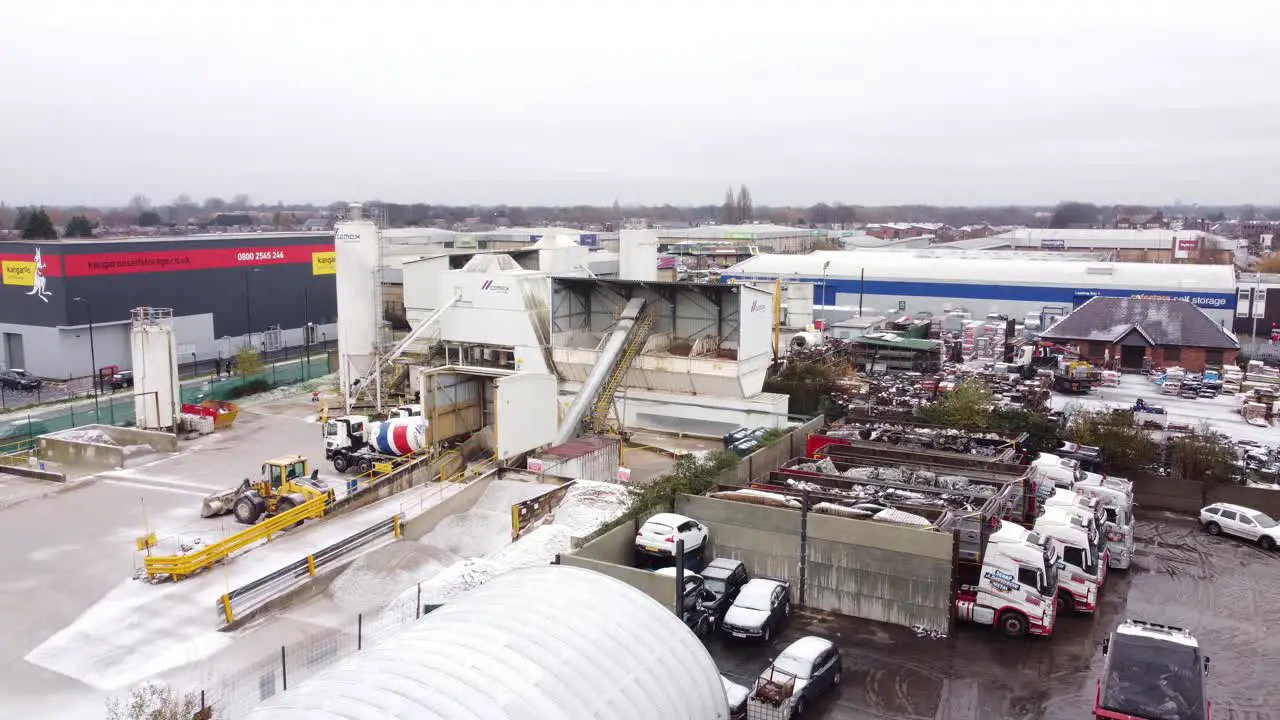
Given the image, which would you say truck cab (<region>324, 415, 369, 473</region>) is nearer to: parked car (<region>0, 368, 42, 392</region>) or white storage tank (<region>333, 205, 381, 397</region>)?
white storage tank (<region>333, 205, 381, 397</region>)

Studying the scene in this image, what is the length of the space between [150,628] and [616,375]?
1266cm

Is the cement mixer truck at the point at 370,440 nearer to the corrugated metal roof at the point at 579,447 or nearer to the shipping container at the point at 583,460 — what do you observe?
the shipping container at the point at 583,460

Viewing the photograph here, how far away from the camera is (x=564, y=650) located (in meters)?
7.03

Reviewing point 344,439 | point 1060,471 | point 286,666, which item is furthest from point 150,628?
point 1060,471

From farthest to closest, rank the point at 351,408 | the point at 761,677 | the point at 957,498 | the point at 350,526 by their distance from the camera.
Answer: the point at 351,408 < the point at 350,526 < the point at 957,498 < the point at 761,677

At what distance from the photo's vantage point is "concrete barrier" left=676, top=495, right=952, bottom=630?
41.8ft

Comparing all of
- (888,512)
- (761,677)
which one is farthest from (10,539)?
(888,512)

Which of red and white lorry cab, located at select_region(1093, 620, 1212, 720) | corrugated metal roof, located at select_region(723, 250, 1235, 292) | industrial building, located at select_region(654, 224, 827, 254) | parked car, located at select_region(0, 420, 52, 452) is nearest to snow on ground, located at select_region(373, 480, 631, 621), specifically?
red and white lorry cab, located at select_region(1093, 620, 1212, 720)

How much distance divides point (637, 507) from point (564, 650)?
7.66 meters

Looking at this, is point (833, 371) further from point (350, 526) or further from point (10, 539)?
point (10, 539)

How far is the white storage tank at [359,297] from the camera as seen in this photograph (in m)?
27.7

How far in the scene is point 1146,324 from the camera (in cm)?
3366

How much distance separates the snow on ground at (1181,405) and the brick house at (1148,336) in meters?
2.11

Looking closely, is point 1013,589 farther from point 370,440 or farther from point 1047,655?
point 370,440
